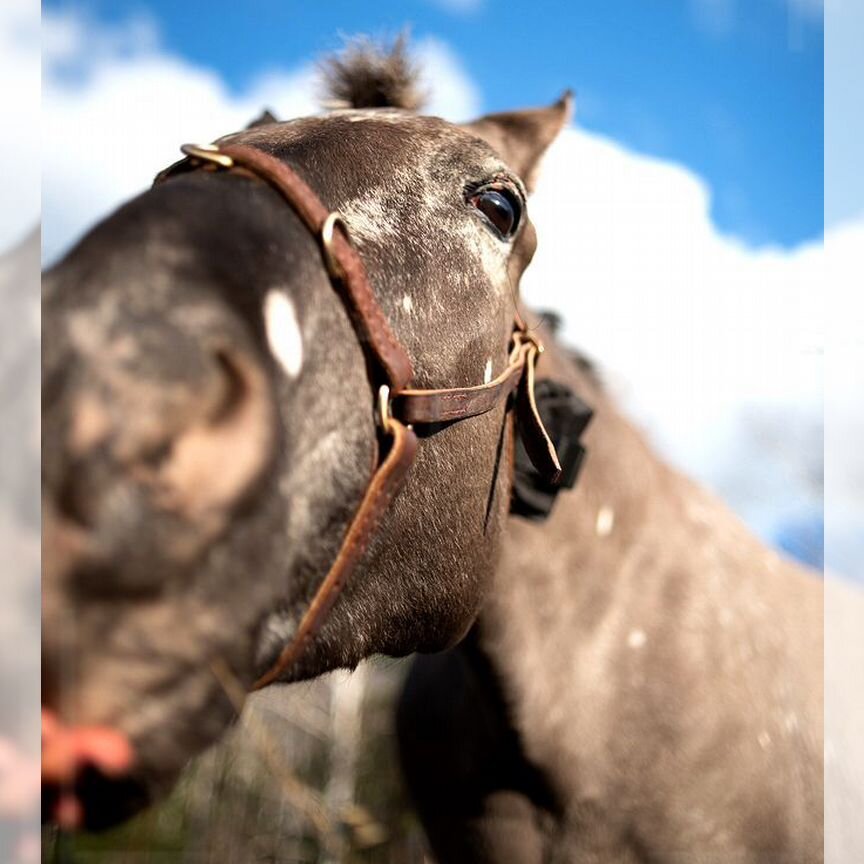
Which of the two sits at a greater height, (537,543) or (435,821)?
(537,543)

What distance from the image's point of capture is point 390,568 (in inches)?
70.6

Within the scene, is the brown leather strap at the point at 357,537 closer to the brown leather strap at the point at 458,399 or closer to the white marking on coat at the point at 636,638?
the brown leather strap at the point at 458,399

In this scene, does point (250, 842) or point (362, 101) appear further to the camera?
point (250, 842)

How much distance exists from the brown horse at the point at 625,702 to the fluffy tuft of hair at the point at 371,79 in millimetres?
906

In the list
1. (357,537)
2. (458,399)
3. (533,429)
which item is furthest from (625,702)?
(357,537)

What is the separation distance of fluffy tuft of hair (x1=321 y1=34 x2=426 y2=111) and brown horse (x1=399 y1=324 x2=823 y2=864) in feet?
2.97

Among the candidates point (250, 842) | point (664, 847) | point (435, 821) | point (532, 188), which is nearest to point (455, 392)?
point (532, 188)

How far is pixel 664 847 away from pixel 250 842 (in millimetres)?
4036

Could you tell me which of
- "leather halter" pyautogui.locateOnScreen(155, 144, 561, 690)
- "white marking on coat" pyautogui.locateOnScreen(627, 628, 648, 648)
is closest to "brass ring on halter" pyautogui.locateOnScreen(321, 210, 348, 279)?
"leather halter" pyautogui.locateOnScreen(155, 144, 561, 690)

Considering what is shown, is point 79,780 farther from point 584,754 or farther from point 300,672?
point 584,754

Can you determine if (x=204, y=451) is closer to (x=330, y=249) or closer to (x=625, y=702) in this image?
(x=330, y=249)

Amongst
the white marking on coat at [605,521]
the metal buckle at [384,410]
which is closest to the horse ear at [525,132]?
the white marking on coat at [605,521]

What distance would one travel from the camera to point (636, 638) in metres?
2.62

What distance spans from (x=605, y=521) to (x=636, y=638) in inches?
14.1
